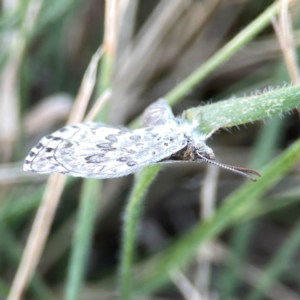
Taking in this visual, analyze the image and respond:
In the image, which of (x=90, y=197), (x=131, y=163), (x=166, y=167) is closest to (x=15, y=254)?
(x=90, y=197)

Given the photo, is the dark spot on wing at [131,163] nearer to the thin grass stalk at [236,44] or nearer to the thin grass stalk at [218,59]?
the thin grass stalk at [218,59]

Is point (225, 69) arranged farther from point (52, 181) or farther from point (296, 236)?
point (52, 181)

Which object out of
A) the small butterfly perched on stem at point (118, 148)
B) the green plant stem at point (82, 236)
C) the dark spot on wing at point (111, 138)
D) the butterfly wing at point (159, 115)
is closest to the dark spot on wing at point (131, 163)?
the small butterfly perched on stem at point (118, 148)

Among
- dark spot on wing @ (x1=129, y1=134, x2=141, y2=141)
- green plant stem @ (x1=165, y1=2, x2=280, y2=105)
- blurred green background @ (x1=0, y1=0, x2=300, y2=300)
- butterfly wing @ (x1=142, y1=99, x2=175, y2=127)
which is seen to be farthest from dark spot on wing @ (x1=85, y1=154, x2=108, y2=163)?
blurred green background @ (x1=0, y1=0, x2=300, y2=300)

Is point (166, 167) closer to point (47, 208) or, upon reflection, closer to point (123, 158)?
point (47, 208)

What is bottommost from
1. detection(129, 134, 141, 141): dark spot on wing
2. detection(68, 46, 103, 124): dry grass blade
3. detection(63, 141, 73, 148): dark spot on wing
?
detection(129, 134, 141, 141): dark spot on wing

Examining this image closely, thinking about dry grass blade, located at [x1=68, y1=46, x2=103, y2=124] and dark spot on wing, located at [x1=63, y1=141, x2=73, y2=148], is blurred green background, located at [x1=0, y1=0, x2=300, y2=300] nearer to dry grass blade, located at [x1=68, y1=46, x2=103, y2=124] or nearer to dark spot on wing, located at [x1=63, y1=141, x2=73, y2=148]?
dry grass blade, located at [x1=68, y1=46, x2=103, y2=124]
